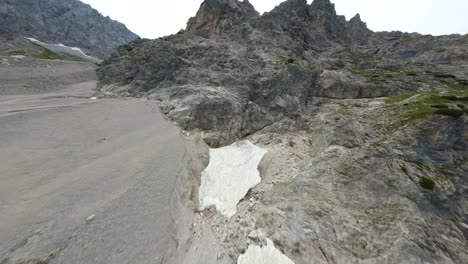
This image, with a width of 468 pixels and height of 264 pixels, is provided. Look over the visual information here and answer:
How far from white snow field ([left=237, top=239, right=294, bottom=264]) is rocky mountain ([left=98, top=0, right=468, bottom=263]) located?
44 cm

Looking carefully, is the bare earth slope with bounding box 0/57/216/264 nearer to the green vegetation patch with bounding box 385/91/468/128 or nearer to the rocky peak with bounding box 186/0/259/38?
the green vegetation patch with bounding box 385/91/468/128

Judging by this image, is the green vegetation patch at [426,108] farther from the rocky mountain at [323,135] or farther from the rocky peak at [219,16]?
the rocky peak at [219,16]

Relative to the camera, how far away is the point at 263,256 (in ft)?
36.8

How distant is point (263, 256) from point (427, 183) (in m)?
11.6

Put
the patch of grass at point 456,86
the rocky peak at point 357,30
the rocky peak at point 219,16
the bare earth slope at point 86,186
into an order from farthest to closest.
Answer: the rocky peak at point 357,30 → the rocky peak at point 219,16 → the patch of grass at point 456,86 → the bare earth slope at point 86,186

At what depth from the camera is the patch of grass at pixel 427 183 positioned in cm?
1275

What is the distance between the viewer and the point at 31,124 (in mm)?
19688

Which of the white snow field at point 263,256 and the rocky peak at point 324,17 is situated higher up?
the rocky peak at point 324,17

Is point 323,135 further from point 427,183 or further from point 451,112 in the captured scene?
point 427,183

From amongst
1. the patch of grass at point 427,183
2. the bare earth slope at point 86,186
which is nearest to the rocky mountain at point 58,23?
the bare earth slope at point 86,186

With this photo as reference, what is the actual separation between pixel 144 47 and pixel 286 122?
4054 cm

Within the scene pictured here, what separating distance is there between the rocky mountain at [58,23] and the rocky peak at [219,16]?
118 meters

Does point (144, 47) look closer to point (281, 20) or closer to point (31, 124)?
point (31, 124)

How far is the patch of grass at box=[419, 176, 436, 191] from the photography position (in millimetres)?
12750
